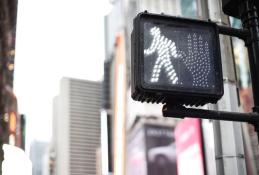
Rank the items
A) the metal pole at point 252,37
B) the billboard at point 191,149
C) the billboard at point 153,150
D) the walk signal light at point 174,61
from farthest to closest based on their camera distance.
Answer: the billboard at point 153,150, the billboard at point 191,149, the metal pole at point 252,37, the walk signal light at point 174,61

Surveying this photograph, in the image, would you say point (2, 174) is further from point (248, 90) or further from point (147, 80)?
point (147, 80)

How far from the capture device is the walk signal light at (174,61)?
139 inches

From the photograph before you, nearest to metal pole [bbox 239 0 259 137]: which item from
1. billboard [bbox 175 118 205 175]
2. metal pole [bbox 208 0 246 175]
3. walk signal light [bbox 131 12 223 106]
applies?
walk signal light [bbox 131 12 223 106]

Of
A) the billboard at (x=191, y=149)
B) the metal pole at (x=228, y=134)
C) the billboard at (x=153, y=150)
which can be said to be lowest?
the metal pole at (x=228, y=134)

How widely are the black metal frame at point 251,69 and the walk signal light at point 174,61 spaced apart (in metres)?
0.09

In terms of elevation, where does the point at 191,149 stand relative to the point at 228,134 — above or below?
above

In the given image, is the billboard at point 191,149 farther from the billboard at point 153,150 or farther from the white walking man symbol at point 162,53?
the billboard at point 153,150

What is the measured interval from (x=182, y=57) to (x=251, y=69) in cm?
71

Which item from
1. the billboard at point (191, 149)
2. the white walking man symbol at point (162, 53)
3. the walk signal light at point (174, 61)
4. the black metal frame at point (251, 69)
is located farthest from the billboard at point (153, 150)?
the white walking man symbol at point (162, 53)

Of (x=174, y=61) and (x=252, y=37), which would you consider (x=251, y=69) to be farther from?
(x=174, y=61)

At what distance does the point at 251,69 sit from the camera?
158 inches

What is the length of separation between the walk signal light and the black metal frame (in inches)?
3.4

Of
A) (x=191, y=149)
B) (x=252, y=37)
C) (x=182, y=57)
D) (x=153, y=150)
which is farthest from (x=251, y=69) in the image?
(x=153, y=150)

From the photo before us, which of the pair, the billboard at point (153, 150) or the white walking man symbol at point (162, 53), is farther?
the billboard at point (153, 150)
